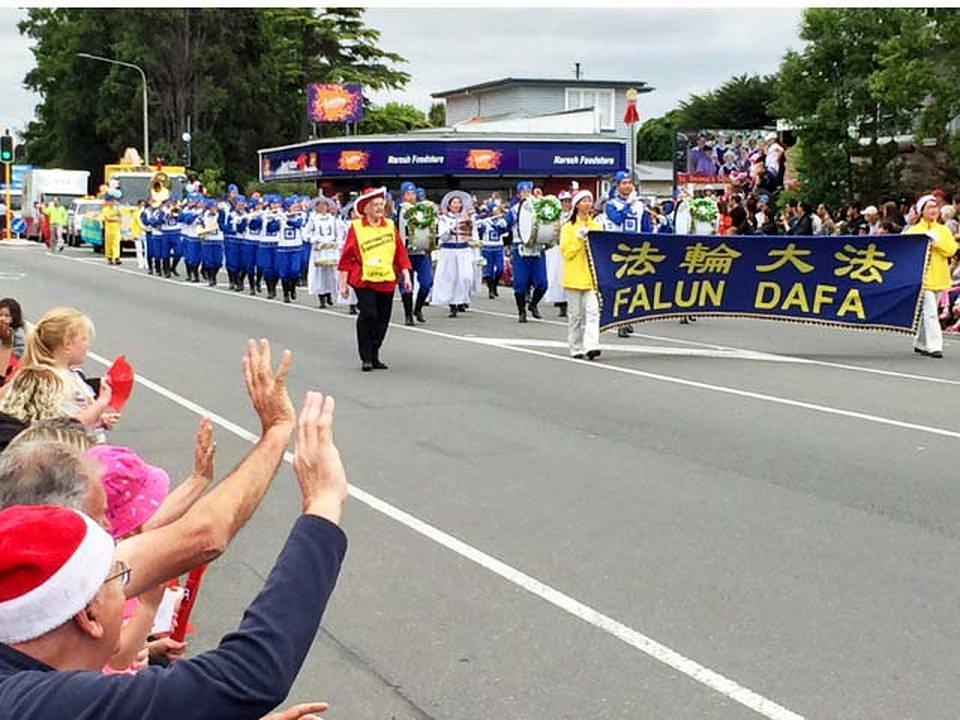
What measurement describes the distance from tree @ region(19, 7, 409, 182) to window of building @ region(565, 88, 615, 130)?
9.60 metres

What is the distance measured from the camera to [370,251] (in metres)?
14.9

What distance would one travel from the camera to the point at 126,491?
404cm

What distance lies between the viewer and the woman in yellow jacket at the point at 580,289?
51.1 feet

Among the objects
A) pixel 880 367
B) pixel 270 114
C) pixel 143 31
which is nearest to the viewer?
pixel 880 367

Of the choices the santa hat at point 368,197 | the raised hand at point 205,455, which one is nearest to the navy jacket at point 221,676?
the raised hand at point 205,455

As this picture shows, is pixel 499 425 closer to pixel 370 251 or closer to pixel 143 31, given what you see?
pixel 370 251

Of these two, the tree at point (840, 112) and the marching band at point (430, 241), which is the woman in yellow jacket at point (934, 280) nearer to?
→ the marching band at point (430, 241)

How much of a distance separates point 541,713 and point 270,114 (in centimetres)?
7824

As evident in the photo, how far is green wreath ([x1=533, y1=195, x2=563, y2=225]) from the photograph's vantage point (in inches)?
817

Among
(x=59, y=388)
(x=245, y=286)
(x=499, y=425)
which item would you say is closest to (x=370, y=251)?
(x=499, y=425)

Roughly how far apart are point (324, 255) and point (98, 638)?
21.8 m

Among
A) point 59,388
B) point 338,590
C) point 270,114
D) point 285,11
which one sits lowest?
point 338,590

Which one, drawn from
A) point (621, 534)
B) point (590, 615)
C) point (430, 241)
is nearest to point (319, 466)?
point (590, 615)

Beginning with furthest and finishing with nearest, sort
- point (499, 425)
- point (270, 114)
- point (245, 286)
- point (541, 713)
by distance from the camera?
point (270, 114), point (245, 286), point (499, 425), point (541, 713)
